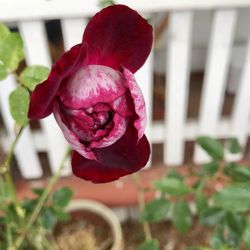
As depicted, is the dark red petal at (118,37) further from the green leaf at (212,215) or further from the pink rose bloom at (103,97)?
the green leaf at (212,215)

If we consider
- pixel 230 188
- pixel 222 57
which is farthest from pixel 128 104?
pixel 222 57

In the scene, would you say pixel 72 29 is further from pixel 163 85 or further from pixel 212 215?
pixel 163 85

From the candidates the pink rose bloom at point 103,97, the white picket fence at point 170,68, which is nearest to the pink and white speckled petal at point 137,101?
the pink rose bloom at point 103,97

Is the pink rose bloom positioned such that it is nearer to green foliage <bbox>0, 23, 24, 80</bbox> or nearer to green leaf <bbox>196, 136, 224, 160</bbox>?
green foliage <bbox>0, 23, 24, 80</bbox>

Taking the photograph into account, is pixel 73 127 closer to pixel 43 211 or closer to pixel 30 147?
pixel 43 211

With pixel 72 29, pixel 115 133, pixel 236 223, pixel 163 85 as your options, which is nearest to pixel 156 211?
pixel 236 223

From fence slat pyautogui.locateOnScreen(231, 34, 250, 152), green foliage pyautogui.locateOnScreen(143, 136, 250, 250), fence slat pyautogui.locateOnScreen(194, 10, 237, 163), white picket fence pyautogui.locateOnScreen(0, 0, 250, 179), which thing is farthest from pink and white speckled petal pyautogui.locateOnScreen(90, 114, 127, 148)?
fence slat pyautogui.locateOnScreen(231, 34, 250, 152)
